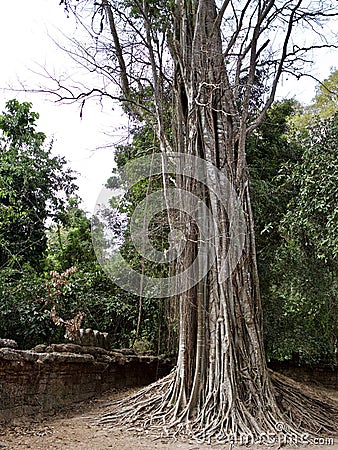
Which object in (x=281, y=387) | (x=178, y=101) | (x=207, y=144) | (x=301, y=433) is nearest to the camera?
(x=301, y=433)

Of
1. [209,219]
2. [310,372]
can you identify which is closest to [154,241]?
[209,219]

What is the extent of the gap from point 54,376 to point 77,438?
2.82 ft

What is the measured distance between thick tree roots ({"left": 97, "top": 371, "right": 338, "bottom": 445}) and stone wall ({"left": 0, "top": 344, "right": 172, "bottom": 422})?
1.55 ft

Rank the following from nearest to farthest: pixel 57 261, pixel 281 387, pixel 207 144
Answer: pixel 281 387, pixel 207 144, pixel 57 261

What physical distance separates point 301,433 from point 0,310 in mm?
3561

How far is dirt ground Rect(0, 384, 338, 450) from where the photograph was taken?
10.00ft

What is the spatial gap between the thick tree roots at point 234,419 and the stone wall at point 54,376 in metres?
0.47

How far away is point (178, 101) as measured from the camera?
5.21m

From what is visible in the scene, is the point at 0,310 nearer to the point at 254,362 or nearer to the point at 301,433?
the point at 254,362

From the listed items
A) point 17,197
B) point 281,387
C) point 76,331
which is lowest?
point 281,387

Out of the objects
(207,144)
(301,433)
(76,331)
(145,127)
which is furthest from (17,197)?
(301,433)

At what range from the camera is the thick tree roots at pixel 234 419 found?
11.0 ft

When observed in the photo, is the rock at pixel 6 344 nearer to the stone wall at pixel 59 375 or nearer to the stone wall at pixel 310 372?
the stone wall at pixel 59 375

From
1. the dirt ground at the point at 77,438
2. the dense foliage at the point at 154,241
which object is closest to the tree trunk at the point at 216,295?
the dirt ground at the point at 77,438
